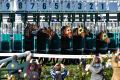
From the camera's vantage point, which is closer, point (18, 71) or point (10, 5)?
point (18, 71)

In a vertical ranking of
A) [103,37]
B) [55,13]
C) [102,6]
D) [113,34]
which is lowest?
[103,37]

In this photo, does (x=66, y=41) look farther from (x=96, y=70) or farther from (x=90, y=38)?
(x=96, y=70)

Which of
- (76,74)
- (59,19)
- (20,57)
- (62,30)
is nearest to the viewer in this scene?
(76,74)

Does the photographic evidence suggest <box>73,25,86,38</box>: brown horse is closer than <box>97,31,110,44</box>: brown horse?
Yes

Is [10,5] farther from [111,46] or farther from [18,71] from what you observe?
[18,71]

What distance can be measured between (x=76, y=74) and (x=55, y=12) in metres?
11.8

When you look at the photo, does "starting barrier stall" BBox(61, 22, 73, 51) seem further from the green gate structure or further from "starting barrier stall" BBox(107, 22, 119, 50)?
"starting barrier stall" BBox(107, 22, 119, 50)

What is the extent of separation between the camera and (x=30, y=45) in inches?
1192

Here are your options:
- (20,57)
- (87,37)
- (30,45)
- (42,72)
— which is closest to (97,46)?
(87,37)

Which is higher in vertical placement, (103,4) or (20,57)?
(103,4)

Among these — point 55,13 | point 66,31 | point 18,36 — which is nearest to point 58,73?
point 66,31

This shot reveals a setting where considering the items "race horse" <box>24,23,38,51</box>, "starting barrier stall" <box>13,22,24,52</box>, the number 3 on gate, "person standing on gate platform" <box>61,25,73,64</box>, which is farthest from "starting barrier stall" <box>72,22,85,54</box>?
"starting barrier stall" <box>13,22,24,52</box>

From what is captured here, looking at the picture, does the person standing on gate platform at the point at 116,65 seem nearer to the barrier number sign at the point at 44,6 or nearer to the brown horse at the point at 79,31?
the brown horse at the point at 79,31

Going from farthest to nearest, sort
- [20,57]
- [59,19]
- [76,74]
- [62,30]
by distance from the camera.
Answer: [59,19], [62,30], [20,57], [76,74]
